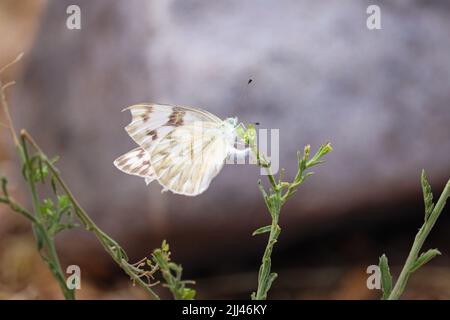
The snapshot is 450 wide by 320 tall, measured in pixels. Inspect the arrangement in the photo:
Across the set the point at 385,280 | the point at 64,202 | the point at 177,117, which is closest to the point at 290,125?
the point at 177,117

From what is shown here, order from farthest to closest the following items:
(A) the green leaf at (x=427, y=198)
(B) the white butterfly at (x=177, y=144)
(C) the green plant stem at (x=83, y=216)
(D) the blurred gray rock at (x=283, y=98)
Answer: (D) the blurred gray rock at (x=283, y=98), (B) the white butterfly at (x=177, y=144), (A) the green leaf at (x=427, y=198), (C) the green plant stem at (x=83, y=216)

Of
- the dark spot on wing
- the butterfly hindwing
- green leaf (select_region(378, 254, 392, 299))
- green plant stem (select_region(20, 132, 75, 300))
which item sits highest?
the dark spot on wing

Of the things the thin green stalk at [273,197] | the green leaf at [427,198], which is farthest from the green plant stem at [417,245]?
the thin green stalk at [273,197]

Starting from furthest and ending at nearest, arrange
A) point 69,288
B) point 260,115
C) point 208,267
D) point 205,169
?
1. point 208,267
2. point 260,115
3. point 205,169
4. point 69,288

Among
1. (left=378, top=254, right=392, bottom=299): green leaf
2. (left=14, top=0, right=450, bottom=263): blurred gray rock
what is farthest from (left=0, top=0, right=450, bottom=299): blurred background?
(left=378, top=254, right=392, bottom=299): green leaf

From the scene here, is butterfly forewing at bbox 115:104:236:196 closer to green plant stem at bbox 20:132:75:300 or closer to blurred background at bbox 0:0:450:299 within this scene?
green plant stem at bbox 20:132:75:300

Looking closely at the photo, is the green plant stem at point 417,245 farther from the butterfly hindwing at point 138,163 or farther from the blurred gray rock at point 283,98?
the blurred gray rock at point 283,98
